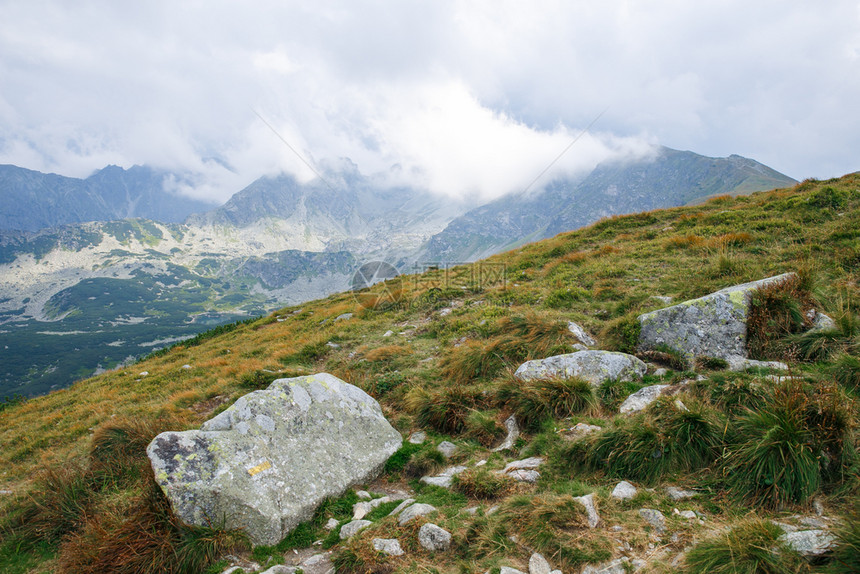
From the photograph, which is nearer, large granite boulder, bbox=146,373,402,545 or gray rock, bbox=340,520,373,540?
gray rock, bbox=340,520,373,540

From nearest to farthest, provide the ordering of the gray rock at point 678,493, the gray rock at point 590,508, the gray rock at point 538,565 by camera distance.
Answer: the gray rock at point 538,565
the gray rock at point 590,508
the gray rock at point 678,493

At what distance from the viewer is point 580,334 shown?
9422mm

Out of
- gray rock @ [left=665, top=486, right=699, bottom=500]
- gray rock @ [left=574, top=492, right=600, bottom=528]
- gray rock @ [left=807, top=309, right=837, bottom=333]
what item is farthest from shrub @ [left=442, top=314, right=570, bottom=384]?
gray rock @ [left=574, top=492, right=600, bottom=528]

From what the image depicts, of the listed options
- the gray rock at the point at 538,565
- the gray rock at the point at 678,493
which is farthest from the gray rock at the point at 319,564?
the gray rock at the point at 678,493

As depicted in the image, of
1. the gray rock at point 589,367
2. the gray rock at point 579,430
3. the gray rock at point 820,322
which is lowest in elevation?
the gray rock at point 579,430

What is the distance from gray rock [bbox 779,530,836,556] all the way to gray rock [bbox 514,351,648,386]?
388cm

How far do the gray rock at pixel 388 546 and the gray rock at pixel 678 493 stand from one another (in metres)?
3.40

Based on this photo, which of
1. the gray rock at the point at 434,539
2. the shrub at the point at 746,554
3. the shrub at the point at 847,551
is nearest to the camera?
the shrub at the point at 847,551

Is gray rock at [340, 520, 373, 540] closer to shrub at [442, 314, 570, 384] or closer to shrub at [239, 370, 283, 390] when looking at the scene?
shrub at [442, 314, 570, 384]

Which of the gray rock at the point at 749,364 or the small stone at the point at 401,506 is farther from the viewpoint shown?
the gray rock at the point at 749,364

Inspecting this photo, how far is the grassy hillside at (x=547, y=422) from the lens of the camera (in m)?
4.06

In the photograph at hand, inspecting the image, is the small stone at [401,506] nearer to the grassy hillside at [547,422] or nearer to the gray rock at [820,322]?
the grassy hillside at [547,422]

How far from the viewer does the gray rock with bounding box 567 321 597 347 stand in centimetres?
920

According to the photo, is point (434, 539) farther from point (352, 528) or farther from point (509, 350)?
point (509, 350)
